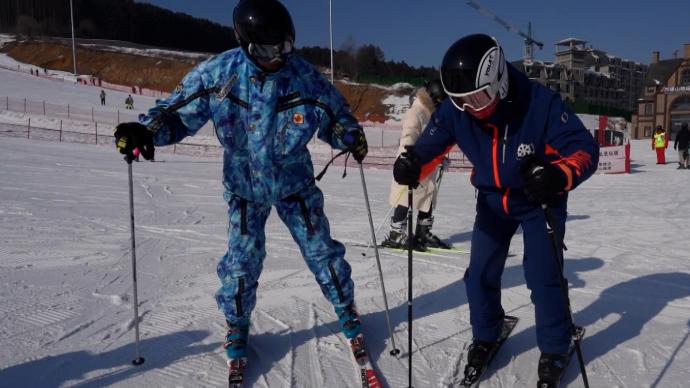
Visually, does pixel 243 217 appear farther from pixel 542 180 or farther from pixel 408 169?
pixel 542 180

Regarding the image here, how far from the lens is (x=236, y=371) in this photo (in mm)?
2664

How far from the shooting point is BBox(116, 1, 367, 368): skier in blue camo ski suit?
2508 millimetres

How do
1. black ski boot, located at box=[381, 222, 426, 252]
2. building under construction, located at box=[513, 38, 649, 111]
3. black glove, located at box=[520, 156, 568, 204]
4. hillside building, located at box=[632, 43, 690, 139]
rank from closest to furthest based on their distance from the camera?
1. black glove, located at box=[520, 156, 568, 204]
2. black ski boot, located at box=[381, 222, 426, 252]
3. hillside building, located at box=[632, 43, 690, 139]
4. building under construction, located at box=[513, 38, 649, 111]

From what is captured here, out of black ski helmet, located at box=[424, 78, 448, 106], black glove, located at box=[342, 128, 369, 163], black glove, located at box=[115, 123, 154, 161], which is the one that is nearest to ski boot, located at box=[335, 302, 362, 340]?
black glove, located at box=[342, 128, 369, 163]

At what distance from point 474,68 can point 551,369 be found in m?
1.61

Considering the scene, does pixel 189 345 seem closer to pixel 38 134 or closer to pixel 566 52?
pixel 38 134

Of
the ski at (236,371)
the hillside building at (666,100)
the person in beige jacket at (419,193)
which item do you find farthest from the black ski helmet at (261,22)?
the hillside building at (666,100)

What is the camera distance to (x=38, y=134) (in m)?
21.1

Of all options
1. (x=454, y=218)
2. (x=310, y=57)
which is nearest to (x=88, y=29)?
(x=310, y=57)

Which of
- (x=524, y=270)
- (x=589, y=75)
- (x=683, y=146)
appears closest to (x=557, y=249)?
(x=524, y=270)

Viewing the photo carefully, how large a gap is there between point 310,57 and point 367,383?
298 ft

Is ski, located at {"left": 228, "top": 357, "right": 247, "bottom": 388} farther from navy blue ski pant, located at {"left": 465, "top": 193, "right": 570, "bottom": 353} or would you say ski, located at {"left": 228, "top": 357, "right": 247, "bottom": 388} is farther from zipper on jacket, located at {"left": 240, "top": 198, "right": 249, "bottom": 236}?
navy blue ski pant, located at {"left": 465, "top": 193, "right": 570, "bottom": 353}

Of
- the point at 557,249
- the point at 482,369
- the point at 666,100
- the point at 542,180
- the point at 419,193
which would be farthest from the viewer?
the point at 666,100

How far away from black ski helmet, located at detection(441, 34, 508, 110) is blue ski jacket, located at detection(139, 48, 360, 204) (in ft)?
2.37
